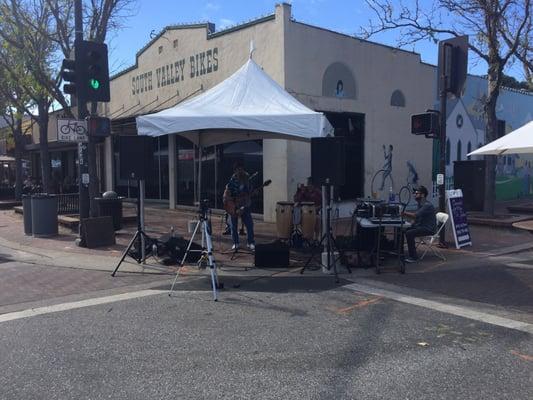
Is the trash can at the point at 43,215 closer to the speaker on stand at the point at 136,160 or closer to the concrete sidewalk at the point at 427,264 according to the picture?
the concrete sidewalk at the point at 427,264

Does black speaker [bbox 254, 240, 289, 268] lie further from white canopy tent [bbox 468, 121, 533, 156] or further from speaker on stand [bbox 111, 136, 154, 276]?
white canopy tent [bbox 468, 121, 533, 156]

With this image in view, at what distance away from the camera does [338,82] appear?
1533cm

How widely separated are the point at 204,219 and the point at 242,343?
9.32 feet

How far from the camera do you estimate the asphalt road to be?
4098mm

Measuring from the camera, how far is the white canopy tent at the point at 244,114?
872 cm

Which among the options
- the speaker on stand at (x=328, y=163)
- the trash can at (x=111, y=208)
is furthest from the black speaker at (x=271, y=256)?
the trash can at (x=111, y=208)

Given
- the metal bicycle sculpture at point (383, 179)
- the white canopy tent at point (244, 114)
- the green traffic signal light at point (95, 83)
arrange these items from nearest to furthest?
the white canopy tent at point (244, 114) → the green traffic signal light at point (95, 83) → the metal bicycle sculpture at point (383, 179)

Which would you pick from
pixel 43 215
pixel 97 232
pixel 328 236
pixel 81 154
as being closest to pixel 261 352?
pixel 328 236

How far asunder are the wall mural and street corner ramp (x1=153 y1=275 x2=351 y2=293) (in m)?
8.12

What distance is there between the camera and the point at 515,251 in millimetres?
10547

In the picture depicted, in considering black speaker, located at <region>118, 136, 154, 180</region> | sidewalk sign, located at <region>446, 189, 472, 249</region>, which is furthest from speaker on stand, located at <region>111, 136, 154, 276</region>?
sidewalk sign, located at <region>446, 189, 472, 249</region>

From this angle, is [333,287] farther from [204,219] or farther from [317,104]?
[317,104]

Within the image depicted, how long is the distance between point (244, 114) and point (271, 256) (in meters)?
2.51

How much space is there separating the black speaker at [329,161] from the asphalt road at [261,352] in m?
2.20
